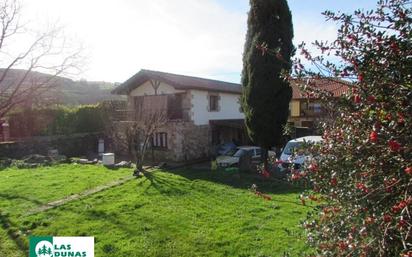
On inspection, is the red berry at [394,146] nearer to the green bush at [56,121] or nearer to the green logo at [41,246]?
the green logo at [41,246]

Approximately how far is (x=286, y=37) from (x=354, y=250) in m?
13.2

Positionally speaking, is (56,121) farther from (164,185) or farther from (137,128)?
(164,185)

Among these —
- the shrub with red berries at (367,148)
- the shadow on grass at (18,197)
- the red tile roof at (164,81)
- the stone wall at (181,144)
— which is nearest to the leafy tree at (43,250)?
the shadow on grass at (18,197)

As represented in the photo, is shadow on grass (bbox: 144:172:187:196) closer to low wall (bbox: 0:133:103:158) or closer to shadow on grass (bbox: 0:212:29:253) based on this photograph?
shadow on grass (bbox: 0:212:29:253)

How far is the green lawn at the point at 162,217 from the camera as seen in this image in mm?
6695

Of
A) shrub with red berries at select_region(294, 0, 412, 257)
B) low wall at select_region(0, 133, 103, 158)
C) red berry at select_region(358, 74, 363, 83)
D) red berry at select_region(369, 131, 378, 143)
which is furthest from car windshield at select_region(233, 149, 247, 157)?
red berry at select_region(369, 131, 378, 143)

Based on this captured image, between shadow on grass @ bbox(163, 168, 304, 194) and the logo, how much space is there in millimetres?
6521

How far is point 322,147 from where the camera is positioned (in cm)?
299

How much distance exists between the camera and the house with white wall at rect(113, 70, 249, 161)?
2000 centimetres

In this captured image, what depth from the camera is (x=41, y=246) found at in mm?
6672

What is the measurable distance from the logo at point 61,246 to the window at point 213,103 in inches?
640

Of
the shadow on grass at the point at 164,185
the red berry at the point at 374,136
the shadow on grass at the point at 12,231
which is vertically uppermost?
the red berry at the point at 374,136

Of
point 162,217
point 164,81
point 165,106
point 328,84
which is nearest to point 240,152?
point 165,106

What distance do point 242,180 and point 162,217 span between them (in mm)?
5640
